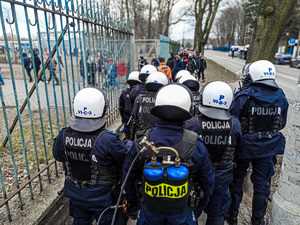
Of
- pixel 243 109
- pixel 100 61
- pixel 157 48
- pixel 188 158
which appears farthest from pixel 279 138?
pixel 157 48

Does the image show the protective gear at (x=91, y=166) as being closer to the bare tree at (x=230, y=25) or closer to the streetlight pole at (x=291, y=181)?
the streetlight pole at (x=291, y=181)

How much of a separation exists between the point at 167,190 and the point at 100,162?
2.70 feet

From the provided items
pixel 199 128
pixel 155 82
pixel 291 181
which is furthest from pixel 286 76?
pixel 199 128

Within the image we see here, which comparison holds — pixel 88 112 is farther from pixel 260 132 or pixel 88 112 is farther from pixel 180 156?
pixel 260 132

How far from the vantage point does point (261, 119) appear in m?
3.20

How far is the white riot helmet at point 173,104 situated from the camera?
1989mm

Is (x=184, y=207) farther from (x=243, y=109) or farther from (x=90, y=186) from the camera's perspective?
(x=243, y=109)

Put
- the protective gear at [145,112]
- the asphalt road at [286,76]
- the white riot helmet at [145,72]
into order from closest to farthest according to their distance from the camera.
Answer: the protective gear at [145,112], the white riot helmet at [145,72], the asphalt road at [286,76]

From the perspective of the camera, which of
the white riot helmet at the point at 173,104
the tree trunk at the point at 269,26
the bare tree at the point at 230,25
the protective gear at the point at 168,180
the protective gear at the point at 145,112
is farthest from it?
the bare tree at the point at 230,25

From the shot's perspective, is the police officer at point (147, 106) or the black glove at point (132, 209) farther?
the police officer at point (147, 106)

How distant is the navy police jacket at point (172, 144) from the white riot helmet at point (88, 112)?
19.6 inches

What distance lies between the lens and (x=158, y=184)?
1833 mm

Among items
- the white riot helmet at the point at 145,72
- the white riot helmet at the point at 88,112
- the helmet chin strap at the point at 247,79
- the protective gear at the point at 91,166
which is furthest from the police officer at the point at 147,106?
the white riot helmet at the point at 88,112

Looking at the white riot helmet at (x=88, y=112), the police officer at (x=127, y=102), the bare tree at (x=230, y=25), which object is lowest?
the police officer at (x=127, y=102)
